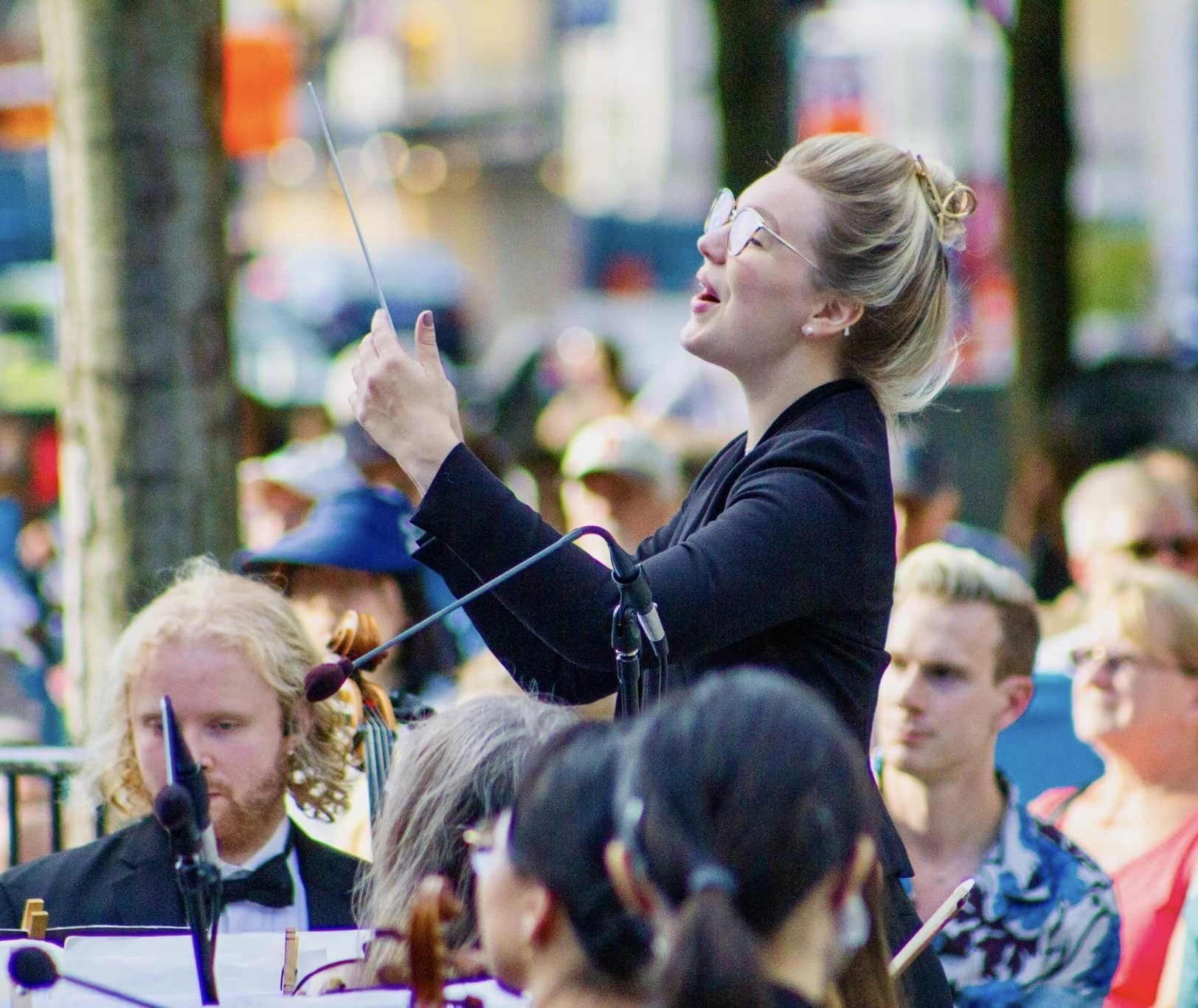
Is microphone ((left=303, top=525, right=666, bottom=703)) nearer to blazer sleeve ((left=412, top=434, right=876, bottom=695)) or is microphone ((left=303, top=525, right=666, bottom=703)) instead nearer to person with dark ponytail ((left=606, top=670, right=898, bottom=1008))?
blazer sleeve ((left=412, top=434, right=876, bottom=695))

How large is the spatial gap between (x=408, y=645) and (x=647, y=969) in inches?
127

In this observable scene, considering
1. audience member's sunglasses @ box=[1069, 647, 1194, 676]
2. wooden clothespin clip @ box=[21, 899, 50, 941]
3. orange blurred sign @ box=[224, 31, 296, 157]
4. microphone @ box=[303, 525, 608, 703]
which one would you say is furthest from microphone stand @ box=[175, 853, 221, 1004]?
orange blurred sign @ box=[224, 31, 296, 157]

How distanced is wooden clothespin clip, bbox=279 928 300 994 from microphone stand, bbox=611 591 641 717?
0.58m

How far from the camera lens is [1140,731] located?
13.4 feet

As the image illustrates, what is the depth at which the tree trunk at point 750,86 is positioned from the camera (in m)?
8.23

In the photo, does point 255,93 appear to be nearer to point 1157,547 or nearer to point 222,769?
point 1157,547

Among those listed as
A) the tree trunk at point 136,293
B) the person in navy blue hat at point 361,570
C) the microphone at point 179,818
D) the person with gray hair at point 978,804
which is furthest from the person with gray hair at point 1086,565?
the microphone at point 179,818

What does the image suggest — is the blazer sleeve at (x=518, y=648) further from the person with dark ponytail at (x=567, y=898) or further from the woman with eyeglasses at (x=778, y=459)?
the person with dark ponytail at (x=567, y=898)

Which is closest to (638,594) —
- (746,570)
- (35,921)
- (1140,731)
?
(746,570)

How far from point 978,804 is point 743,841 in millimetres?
2271

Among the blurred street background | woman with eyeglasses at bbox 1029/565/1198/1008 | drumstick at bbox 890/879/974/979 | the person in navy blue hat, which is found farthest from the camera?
the person in navy blue hat

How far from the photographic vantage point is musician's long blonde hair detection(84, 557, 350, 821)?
322 centimetres

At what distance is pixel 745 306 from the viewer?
2.45 metres

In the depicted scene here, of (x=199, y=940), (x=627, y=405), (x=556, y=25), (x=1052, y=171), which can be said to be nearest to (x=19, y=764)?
(x=199, y=940)
